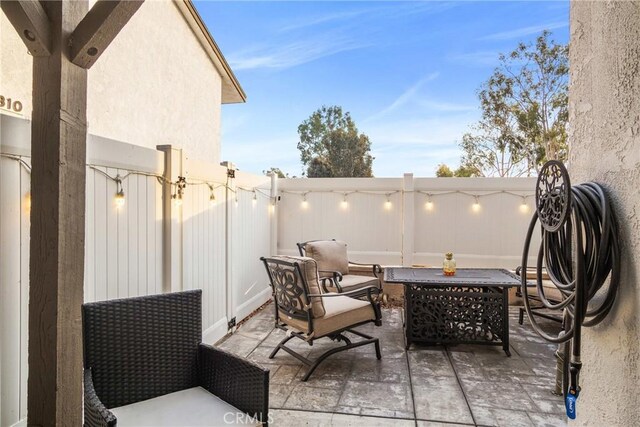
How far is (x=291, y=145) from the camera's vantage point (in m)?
18.6

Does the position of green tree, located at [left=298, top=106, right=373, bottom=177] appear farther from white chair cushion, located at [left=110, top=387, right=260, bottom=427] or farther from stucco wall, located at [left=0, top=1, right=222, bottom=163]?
white chair cushion, located at [left=110, top=387, right=260, bottom=427]

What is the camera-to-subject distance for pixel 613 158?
128cm

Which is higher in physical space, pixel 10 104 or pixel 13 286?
pixel 10 104

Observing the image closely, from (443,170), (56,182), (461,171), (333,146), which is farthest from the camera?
(333,146)

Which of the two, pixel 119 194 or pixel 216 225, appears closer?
pixel 119 194

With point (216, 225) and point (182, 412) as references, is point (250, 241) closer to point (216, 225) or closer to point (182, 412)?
point (216, 225)

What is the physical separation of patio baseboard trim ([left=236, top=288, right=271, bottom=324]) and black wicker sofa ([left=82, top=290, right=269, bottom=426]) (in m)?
2.51

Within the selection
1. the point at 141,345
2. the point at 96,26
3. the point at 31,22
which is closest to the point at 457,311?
the point at 141,345

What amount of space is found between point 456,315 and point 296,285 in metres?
1.80

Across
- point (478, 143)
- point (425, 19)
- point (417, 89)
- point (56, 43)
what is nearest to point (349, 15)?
point (425, 19)

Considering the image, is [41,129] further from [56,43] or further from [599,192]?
[599,192]

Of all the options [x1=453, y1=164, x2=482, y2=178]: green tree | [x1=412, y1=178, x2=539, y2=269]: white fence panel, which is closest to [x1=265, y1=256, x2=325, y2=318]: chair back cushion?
[x1=412, y1=178, x2=539, y2=269]: white fence panel

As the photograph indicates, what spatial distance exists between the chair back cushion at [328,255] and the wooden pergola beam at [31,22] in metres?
4.03

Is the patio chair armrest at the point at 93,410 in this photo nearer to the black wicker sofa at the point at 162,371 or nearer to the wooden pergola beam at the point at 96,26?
the black wicker sofa at the point at 162,371
